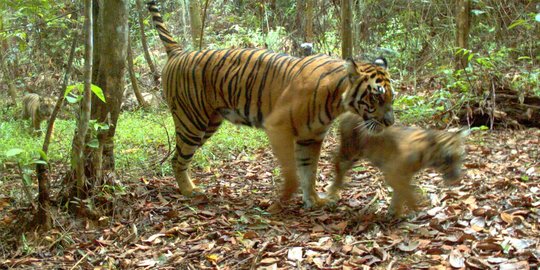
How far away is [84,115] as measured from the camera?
410cm

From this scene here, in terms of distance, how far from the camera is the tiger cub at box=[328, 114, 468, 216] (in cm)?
420

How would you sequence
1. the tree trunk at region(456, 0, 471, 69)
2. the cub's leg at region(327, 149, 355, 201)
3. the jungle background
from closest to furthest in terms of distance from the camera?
the jungle background
the cub's leg at region(327, 149, 355, 201)
the tree trunk at region(456, 0, 471, 69)

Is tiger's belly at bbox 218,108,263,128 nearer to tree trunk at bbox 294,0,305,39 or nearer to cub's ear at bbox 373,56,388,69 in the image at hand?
cub's ear at bbox 373,56,388,69

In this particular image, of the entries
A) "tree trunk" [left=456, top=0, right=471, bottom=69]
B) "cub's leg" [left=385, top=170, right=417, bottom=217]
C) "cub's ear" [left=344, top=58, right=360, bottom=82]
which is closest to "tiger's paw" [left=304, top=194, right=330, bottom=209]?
"cub's leg" [left=385, top=170, right=417, bottom=217]

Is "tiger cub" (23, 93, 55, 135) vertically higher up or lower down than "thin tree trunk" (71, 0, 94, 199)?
lower down

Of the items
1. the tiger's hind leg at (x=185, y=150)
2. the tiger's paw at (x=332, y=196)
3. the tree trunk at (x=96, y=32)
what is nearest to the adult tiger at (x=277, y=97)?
the tiger's hind leg at (x=185, y=150)

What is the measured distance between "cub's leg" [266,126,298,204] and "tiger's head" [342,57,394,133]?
65 cm

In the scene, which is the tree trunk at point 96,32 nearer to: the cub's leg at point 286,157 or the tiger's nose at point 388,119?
the cub's leg at point 286,157

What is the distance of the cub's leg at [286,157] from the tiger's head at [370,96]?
0.65 metres

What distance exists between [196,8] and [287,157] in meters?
5.94

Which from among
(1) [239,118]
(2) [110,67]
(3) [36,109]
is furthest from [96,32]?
(3) [36,109]

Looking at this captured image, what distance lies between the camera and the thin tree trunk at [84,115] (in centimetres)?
399

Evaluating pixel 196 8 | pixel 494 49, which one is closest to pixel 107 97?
pixel 196 8

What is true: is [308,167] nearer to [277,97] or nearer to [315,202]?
[315,202]
